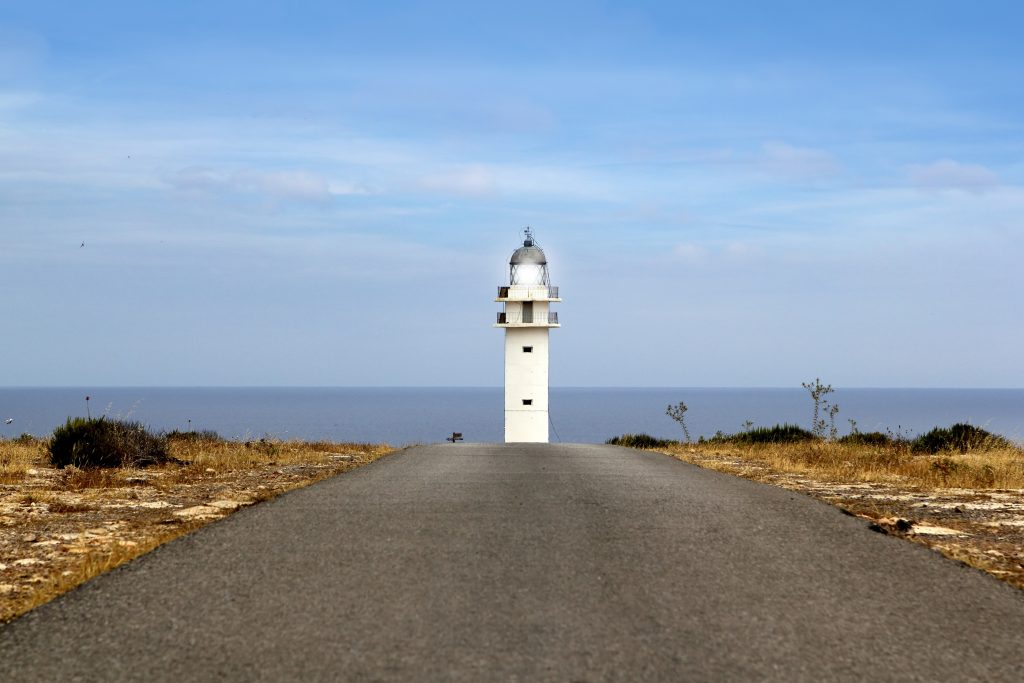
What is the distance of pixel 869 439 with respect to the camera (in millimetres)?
25672

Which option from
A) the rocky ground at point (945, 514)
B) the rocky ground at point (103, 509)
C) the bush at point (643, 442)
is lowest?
the bush at point (643, 442)

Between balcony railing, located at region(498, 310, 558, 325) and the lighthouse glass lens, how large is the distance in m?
1.67

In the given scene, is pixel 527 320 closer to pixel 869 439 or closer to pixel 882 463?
pixel 869 439

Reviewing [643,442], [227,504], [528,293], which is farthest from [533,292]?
[227,504]

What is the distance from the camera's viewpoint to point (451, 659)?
508 centimetres

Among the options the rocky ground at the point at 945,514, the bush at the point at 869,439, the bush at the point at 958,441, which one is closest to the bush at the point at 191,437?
the rocky ground at the point at 945,514

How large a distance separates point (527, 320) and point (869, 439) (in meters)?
20.6

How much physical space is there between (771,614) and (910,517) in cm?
575

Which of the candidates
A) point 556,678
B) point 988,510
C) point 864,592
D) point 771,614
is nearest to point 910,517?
point 988,510

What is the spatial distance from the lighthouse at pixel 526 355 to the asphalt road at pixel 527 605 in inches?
1304

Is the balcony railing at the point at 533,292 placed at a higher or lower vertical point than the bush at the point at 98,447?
higher

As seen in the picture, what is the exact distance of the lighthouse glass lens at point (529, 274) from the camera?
44688 mm

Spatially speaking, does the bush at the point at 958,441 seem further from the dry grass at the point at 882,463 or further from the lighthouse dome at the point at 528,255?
the lighthouse dome at the point at 528,255

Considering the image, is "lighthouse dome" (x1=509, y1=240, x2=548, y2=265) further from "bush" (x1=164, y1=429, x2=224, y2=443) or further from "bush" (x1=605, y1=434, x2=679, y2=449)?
"bush" (x1=164, y1=429, x2=224, y2=443)
